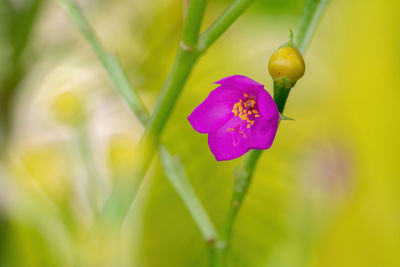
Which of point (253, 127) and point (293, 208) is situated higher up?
point (253, 127)

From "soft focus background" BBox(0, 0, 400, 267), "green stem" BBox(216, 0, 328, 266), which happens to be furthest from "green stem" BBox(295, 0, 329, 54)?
"soft focus background" BBox(0, 0, 400, 267)

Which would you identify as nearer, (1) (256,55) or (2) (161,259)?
(2) (161,259)

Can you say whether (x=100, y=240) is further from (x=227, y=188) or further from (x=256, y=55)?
(x=256, y=55)

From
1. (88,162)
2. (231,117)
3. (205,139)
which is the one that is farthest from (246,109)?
(205,139)

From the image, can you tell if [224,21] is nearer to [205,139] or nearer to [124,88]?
[124,88]

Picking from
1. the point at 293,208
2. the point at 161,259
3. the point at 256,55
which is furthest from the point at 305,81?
the point at 161,259

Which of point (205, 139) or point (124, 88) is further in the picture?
point (205, 139)

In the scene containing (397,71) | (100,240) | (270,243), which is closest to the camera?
(100,240)
